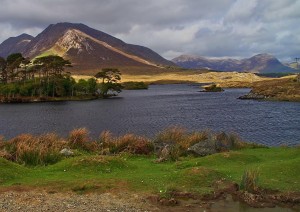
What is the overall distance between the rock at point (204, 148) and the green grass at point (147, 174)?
290 cm

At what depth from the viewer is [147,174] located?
21.3m

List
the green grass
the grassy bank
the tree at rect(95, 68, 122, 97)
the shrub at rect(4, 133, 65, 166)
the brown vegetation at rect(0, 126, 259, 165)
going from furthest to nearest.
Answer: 1. the tree at rect(95, 68, 122, 97)
2. the brown vegetation at rect(0, 126, 259, 165)
3. the shrub at rect(4, 133, 65, 166)
4. the grassy bank
5. the green grass

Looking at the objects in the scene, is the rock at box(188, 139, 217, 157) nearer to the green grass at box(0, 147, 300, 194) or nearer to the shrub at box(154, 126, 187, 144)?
the shrub at box(154, 126, 187, 144)

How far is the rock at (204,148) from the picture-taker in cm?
2812

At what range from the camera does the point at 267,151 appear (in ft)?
98.9

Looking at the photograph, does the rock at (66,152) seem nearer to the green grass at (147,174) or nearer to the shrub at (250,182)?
the green grass at (147,174)

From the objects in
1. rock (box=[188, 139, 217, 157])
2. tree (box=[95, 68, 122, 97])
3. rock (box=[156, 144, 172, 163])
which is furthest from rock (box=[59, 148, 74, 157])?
Result: tree (box=[95, 68, 122, 97])

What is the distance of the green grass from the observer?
740 inches

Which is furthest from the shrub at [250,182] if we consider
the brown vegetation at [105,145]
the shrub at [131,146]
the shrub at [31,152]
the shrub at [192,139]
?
the shrub at [31,152]

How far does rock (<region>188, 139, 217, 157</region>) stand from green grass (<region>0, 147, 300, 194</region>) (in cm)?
290

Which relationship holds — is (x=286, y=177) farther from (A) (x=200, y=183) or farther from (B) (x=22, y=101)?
(B) (x=22, y=101)

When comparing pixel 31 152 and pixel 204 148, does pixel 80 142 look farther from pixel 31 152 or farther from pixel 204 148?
pixel 204 148

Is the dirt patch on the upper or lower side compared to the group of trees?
lower

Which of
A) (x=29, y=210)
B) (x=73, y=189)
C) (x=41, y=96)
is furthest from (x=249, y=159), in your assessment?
(x=41, y=96)
